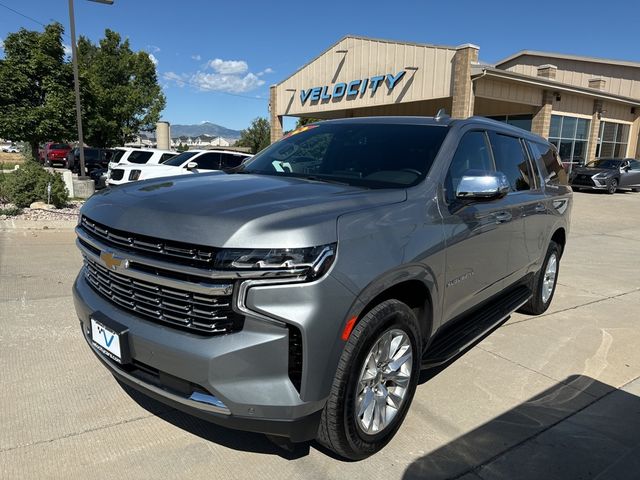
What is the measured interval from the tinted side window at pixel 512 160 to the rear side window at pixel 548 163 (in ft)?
1.26

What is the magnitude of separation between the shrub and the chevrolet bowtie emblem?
920cm

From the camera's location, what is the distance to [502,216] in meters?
3.81

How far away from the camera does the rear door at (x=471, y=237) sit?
10.3ft

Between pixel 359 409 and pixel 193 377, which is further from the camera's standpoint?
pixel 359 409

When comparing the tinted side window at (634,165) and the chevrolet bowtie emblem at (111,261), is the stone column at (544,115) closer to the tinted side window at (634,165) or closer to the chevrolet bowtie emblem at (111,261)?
the tinted side window at (634,165)

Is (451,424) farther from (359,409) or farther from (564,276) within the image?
(564,276)

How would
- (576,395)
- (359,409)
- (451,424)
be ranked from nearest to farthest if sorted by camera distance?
(359,409) → (451,424) → (576,395)

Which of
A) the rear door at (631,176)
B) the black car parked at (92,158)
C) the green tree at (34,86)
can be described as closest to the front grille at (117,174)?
the green tree at (34,86)

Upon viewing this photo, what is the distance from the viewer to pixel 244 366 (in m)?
2.12

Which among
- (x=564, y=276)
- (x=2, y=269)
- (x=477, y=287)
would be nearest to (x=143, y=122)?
(x=2, y=269)

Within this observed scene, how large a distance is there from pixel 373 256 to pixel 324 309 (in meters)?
0.40

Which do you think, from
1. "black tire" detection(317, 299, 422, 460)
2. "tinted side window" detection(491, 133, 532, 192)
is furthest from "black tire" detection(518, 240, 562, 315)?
"black tire" detection(317, 299, 422, 460)

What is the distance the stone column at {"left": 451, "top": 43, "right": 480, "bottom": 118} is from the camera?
57.0 feet

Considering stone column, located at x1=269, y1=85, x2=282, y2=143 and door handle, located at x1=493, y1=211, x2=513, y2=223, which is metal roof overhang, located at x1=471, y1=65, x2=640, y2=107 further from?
door handle, located at x1=493, y1=211, x2=513, y2=223
